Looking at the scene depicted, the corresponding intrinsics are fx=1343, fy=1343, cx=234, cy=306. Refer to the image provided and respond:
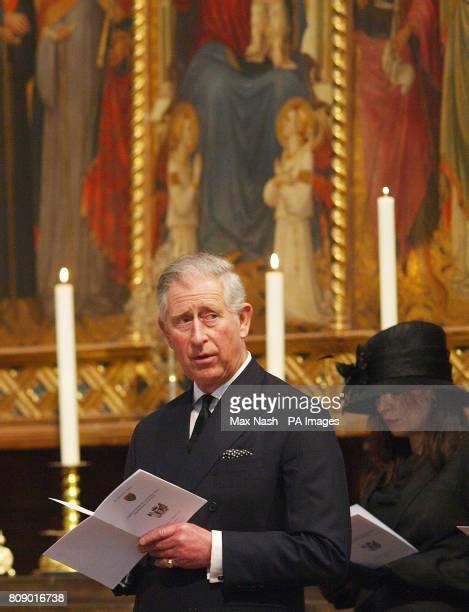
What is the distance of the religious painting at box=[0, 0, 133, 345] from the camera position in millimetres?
5504

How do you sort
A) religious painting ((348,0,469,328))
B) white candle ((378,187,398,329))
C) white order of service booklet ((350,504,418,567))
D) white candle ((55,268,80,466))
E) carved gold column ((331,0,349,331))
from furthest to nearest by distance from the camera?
carved gold column ((331,0,349,331)), religious painting ((348,0,469,328)), white candle ((55,268,80,466)), white candle ((378,187,398,329)), white order of service booklet ((350,504,418,567))

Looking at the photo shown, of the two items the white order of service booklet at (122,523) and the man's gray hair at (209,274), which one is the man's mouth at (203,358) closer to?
the man's gray hair at (209,274)

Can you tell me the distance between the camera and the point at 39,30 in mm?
5660

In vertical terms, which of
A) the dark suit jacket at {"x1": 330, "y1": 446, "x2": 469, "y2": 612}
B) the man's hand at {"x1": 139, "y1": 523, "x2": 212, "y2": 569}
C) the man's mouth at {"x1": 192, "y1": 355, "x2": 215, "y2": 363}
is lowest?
the dark suit jacket at {"x1": 330, "y1": 446, "x2": 469, "y2": 612}

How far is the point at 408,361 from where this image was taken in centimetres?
341

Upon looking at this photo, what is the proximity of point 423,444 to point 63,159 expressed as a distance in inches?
106

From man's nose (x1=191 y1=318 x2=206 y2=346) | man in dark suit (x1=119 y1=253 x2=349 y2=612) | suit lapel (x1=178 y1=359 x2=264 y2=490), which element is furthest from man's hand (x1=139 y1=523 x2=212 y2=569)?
man's nose (x1=191 y1=318 x2=206 y2=346)

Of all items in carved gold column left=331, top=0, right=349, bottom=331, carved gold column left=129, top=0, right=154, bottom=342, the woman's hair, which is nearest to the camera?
the woman's hair

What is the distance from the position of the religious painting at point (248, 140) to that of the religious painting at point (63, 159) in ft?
0.59

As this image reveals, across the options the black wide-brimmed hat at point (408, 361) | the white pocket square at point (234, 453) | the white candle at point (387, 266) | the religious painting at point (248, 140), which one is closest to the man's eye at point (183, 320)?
the white pocket square at point (234, 453)

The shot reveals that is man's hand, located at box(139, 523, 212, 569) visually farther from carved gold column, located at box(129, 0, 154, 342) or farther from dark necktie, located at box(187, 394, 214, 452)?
carved gold column, located at box(129, 0, 154, 342)

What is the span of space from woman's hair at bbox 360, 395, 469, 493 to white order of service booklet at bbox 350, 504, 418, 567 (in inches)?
8.7

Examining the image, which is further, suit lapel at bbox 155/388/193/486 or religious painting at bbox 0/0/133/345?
religious painting at bbox 0/0/133/345

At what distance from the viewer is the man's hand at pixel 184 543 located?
2.59 metres
